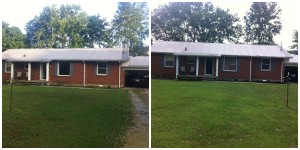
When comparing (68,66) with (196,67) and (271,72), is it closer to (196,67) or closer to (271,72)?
(196,67)

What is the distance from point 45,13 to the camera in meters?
4.34

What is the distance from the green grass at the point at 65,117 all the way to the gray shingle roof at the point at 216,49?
2.94 ft

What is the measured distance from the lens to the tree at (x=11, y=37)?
4250 millimetres

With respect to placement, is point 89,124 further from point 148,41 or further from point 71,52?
point 148,41

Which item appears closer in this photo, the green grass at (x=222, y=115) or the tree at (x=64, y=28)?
the green grass at (x=222, y=115)

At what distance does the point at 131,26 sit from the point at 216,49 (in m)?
1.32

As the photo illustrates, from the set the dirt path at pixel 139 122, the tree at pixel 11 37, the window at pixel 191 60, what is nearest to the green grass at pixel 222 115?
the dirt path at pixel 139 122

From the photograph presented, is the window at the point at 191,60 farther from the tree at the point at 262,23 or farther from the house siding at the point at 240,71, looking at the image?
the tree at the point at 262,23

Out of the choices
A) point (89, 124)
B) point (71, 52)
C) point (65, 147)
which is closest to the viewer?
point (65, 147)

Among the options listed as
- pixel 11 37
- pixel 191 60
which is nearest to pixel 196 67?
pixel 191 60

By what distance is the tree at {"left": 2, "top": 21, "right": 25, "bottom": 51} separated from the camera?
13.9ft

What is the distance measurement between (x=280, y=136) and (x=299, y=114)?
1.55 feet

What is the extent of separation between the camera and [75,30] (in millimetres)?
4398

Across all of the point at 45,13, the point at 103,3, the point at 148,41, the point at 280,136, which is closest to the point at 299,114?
the point at 280,136
